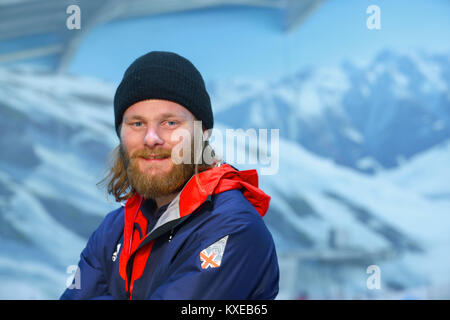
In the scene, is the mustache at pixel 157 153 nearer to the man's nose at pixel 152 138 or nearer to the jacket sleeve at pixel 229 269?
the man's nose at pixel 152 138

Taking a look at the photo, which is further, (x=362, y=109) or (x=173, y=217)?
(x=362, y=109)

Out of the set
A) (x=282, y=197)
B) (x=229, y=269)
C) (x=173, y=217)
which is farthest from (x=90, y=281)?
(x=282, y=197)

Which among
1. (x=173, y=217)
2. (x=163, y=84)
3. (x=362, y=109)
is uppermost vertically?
(x=362, y=109)

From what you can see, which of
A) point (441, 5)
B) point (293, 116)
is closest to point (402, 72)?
point (441, 5)

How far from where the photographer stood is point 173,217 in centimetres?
101

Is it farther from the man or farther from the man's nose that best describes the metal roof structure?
the man's nose

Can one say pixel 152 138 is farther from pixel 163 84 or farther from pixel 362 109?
pixel 362 109

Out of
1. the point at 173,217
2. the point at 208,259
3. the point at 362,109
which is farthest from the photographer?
the point at 362,109

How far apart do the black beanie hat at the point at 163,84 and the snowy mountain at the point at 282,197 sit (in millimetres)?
2017

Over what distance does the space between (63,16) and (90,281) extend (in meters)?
2.77

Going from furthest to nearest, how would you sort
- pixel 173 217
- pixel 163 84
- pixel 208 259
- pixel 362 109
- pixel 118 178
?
pixel 362 109, pixel 118 178, pixel 163 84, pixel 173 217, pixel 208 259

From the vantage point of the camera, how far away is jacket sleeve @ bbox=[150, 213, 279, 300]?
89 cm
